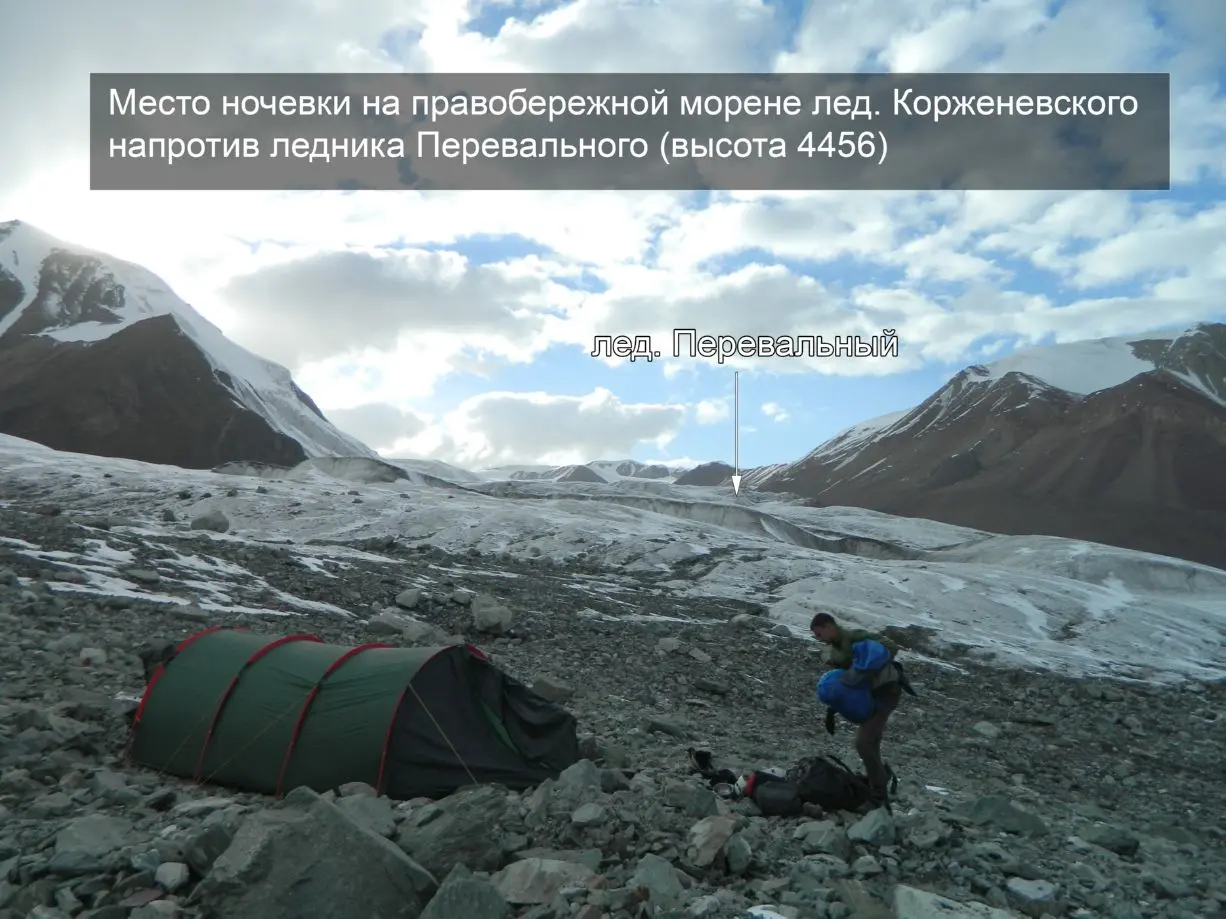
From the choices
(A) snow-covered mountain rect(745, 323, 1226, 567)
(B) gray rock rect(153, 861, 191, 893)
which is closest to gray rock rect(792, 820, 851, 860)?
(B) gray rock rect(153, 861, 191, 893)

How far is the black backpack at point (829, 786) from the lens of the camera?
884 cm

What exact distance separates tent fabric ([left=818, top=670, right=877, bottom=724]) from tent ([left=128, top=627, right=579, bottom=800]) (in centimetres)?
317

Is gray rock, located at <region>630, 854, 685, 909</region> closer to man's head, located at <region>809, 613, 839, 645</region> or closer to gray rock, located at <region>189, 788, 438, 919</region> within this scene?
gray rock, located at <region>189, 788, 438, 919</region>

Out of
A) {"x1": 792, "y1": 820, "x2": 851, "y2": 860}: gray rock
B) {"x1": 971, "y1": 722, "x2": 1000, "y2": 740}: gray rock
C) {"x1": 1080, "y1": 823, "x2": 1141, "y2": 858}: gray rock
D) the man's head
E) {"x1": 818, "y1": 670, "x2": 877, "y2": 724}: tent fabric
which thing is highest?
the man's head

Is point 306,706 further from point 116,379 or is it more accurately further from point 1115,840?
point 116,379

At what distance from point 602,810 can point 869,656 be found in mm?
3089

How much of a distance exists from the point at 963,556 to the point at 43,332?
427 feet

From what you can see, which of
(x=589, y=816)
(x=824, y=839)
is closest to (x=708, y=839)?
(x=589, y=816)

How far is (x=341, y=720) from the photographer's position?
9305mm

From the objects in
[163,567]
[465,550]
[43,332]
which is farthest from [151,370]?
[163,567]

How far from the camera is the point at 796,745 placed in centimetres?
1505

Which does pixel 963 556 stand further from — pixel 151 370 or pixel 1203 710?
pixel 151 370

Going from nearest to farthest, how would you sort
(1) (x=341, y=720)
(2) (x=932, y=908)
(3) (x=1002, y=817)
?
(2) (x=932, y=908)
(1) (x=341, y=720)
(3) (x=1002, y=817)

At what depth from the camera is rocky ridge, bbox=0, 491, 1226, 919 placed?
19.7 feet
